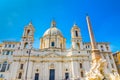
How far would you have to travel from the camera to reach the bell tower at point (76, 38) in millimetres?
46922

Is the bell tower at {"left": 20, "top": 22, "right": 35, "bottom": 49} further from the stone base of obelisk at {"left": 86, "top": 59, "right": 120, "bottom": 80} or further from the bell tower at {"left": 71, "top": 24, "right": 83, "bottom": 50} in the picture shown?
the stone base of obelisk at {"left": 86, "top": 59, "right": 120, "bottom": 80}

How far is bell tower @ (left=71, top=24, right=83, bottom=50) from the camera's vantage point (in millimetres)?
46922

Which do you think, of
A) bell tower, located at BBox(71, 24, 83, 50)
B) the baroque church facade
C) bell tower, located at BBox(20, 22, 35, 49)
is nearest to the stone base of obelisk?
the baroque church facade

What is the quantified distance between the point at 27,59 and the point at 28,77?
5.94m

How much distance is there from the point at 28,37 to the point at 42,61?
10342 millimetres

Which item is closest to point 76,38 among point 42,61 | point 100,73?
point 42,61

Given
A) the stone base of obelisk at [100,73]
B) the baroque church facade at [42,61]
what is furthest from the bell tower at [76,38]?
the stone base of obelisk at [100,73]

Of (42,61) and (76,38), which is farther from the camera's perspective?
(76,38)

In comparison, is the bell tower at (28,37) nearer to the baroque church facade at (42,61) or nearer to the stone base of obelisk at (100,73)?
the baroque church facade at (42,61)

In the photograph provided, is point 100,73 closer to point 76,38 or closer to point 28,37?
point 76,38

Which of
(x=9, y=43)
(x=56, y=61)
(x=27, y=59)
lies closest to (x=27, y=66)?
(x=27, y=59)

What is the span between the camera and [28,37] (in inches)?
1849

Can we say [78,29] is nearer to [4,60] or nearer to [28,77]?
[28,77]

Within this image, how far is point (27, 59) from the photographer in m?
42.0
